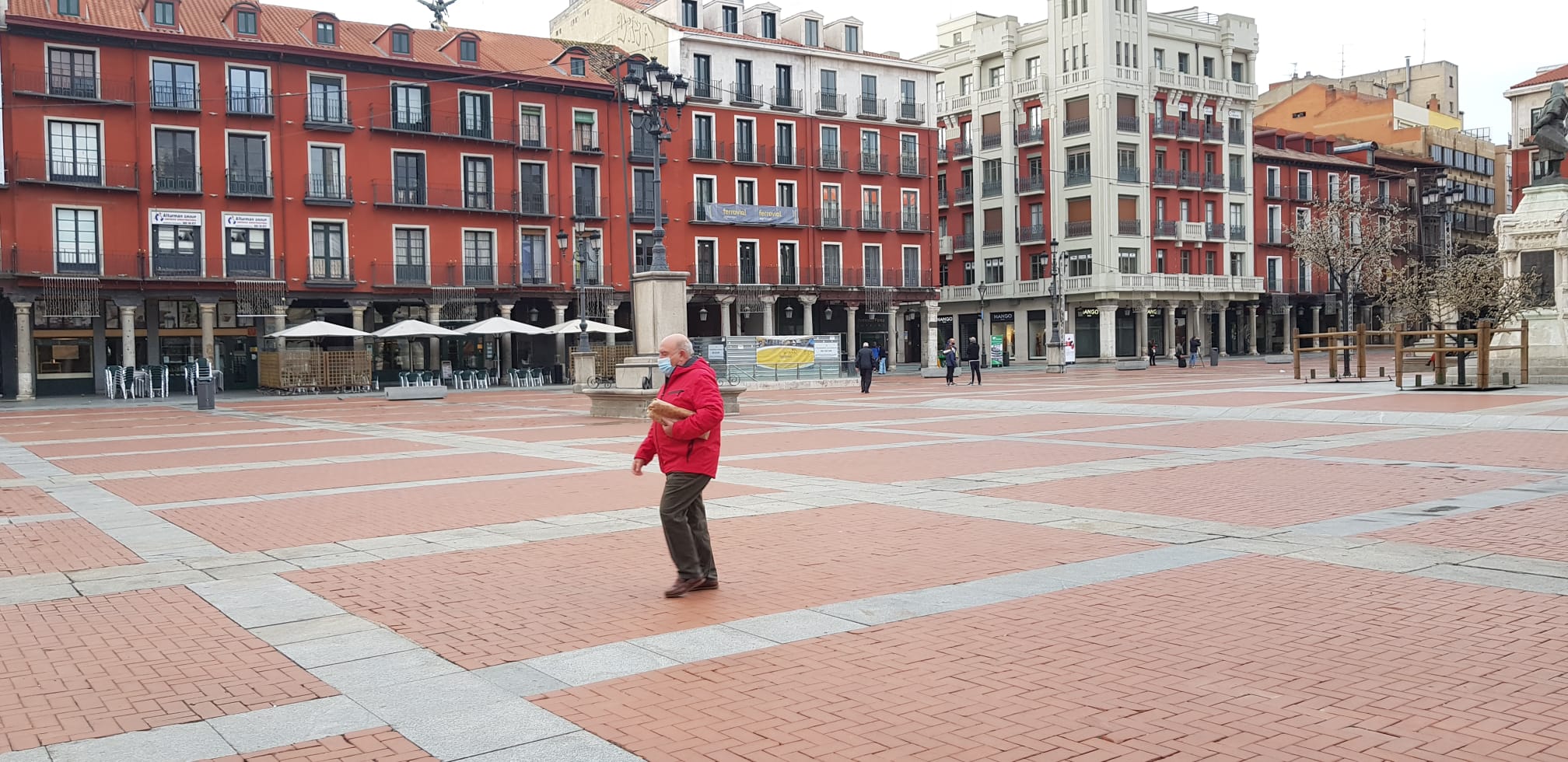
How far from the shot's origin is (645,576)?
24.3ft

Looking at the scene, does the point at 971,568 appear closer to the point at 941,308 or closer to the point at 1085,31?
the point at 1085,31

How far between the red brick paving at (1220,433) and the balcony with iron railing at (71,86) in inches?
1436

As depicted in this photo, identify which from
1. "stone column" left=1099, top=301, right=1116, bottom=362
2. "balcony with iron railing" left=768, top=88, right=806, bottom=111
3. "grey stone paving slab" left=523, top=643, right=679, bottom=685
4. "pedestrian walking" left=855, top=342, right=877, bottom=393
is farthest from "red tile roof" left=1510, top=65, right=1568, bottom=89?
"grey stone paving slab" left=523, top=643, right=679, bottom=685

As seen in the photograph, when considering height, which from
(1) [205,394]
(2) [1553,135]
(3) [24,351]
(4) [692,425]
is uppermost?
(2) [1553,135]

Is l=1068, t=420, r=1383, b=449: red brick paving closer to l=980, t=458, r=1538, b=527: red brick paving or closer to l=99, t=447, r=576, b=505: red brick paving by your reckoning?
l=980, t=458, r=1538, b=527: red brick paving

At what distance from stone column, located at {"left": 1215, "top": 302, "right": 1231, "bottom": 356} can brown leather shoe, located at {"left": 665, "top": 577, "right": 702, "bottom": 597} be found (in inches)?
2609

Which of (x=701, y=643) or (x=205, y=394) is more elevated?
(x=205, y=394)

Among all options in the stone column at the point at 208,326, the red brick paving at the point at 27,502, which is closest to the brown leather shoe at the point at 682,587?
the red brick paving at the point at 27,502

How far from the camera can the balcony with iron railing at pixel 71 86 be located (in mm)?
38500

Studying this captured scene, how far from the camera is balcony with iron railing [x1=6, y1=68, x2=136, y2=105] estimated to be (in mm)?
38500

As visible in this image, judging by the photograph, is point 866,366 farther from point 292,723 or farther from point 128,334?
point 292,723

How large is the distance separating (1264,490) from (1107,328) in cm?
5424

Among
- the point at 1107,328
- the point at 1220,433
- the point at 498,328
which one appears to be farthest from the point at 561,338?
the point at 1220,433

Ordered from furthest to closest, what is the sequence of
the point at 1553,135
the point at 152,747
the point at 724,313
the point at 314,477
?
1. the point at 724,313
2. the point at 1553,135
3. the point at 314,477
4. the point at 152,747
